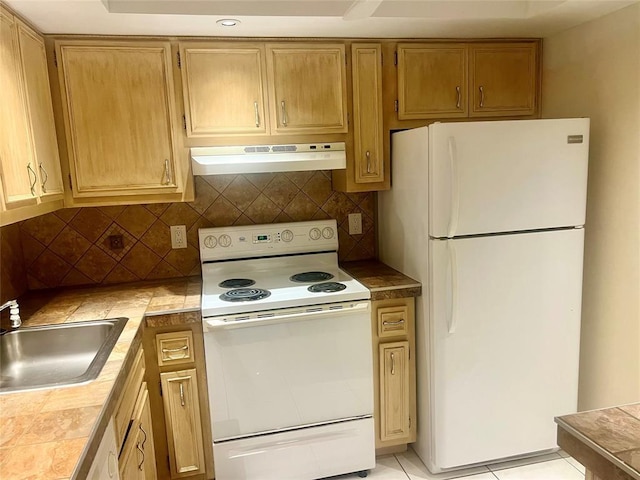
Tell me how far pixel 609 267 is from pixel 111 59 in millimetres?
2494

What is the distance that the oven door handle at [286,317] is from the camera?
80.8 inches

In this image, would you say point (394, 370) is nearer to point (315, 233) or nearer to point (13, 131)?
point (315, 233)

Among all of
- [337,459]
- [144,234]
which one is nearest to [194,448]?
[337,459]

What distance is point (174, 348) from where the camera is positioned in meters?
2.10

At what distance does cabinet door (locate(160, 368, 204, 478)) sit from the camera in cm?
212

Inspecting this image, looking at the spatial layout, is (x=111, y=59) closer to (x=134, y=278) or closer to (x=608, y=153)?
(x=134, y=278)

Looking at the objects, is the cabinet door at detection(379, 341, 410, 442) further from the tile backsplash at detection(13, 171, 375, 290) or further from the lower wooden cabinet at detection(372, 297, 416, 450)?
the tile backsplash at detection(13, 171, 375, 290)

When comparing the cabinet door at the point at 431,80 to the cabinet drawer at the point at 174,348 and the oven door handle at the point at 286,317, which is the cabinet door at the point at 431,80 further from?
the cabinet drawer at the point at 174,348

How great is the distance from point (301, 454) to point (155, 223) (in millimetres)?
1410

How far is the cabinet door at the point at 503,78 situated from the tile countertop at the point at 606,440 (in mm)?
1751

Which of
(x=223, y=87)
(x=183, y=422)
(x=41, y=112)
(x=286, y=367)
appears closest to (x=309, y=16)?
(x=223, y=87)

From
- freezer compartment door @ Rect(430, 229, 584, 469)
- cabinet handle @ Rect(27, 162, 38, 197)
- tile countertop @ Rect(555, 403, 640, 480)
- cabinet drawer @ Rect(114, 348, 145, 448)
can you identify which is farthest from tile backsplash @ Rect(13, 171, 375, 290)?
tile countertop @ Rect(555, 403, 640, 480)

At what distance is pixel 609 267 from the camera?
7.43ft

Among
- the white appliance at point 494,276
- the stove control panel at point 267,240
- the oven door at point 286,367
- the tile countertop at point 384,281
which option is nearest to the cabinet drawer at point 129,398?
the oven door at point 286,367
